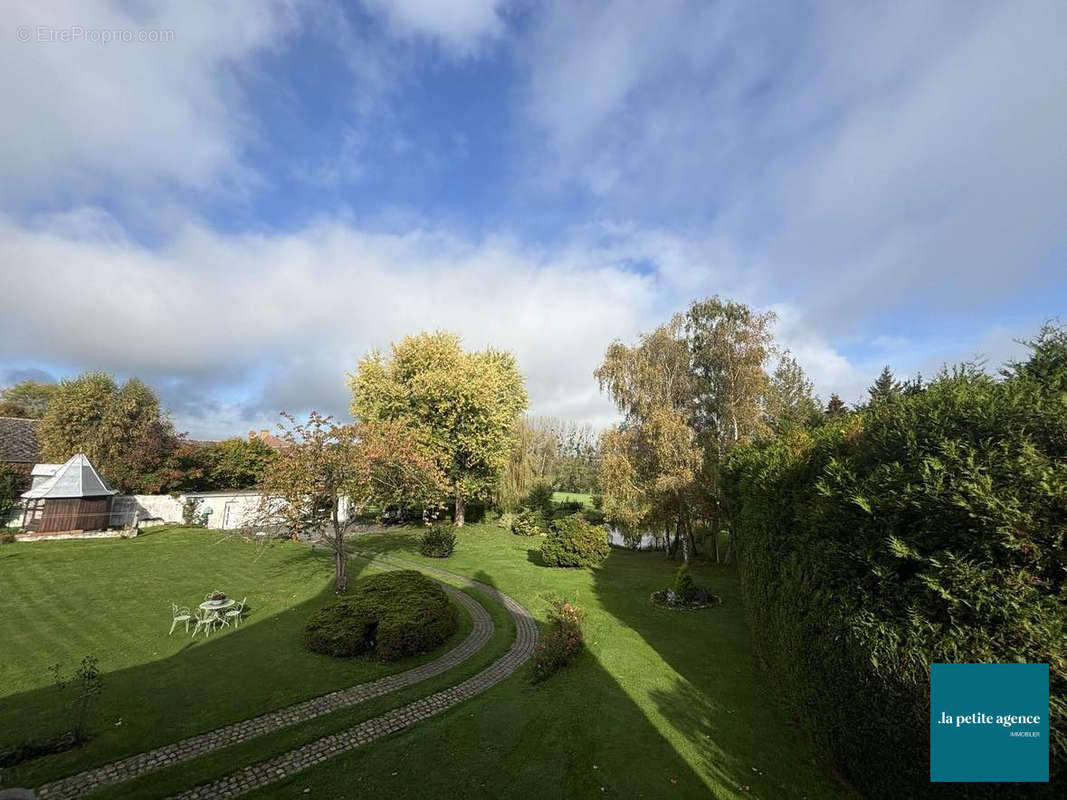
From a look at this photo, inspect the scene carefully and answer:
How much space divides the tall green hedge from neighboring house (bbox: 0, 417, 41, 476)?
1817 inches

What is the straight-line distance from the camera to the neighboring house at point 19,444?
105 feet

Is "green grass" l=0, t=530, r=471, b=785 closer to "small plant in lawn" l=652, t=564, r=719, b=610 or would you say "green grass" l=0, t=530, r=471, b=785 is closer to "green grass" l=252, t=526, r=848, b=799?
"green grass" l=252, t=526, r=848, b=799

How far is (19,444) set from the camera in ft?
112

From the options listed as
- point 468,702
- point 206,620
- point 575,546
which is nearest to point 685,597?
point 575,546

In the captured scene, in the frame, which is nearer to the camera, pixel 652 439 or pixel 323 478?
pixel 323 478

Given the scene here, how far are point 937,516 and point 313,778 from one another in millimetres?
9874

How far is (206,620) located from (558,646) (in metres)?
10.1

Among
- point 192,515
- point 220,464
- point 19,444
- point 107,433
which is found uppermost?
point 107,433

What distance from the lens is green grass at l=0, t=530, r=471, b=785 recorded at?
843cm

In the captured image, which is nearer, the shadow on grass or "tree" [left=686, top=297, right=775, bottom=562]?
the shadow on grass

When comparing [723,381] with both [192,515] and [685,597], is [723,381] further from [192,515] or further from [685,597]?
[192,515]

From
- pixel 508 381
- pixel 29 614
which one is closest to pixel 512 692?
pixel 29 614

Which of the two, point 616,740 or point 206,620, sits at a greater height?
point 616,740

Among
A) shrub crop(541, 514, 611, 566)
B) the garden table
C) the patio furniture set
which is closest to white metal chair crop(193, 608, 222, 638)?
the patio furniture set
